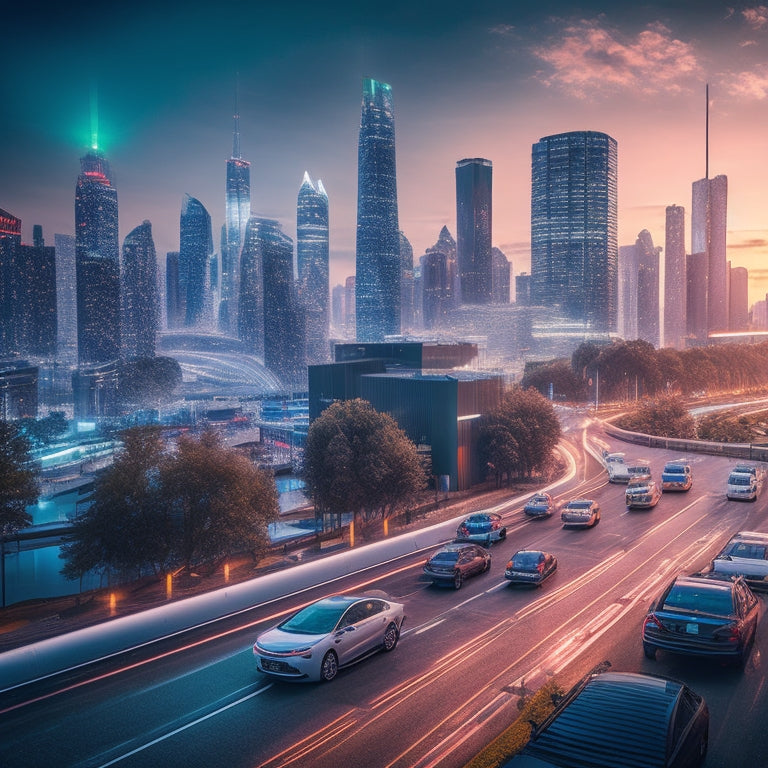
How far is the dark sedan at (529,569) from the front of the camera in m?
18.9

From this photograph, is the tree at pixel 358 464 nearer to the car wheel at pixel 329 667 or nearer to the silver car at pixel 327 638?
the silver car at pixel 327 638

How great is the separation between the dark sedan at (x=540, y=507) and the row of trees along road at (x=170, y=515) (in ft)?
44.5

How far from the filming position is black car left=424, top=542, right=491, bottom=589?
62.8 ft

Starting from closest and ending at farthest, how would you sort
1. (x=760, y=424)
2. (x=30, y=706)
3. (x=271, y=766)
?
(x=271, y=766) < (x=30, y=706) < (x=760, y=424)

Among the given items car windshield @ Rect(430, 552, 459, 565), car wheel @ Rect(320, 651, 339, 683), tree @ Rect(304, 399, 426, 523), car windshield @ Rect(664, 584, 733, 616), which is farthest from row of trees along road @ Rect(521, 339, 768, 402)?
car wheel @ Rect(320, 651, 339, 683)

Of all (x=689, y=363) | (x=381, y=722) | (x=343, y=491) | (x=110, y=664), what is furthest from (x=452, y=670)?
(x=689, y=363)

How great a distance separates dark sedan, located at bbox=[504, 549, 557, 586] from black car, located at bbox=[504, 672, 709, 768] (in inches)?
389

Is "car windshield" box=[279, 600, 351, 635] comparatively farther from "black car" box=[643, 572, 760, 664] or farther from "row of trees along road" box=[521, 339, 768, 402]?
"row of trees along road" box=[521, 339, 768, 402]

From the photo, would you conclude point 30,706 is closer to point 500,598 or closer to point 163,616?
point 163,616

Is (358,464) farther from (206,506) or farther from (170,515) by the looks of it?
(170,515)

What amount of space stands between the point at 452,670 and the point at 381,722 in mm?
2624

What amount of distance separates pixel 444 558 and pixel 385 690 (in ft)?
25.7

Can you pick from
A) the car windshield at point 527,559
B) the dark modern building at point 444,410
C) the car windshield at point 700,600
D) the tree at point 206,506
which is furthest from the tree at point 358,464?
the car windshield at point 700,600

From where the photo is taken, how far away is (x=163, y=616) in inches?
624
